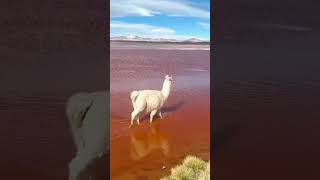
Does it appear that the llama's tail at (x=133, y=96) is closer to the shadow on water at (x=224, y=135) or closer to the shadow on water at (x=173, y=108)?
the shadow on water at (x=173, y=108)

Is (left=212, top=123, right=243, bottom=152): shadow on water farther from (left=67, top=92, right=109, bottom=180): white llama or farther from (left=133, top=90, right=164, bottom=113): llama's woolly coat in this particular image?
(left=67, top=92, right=109, bottom=180): white llama

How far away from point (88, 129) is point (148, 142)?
28cm

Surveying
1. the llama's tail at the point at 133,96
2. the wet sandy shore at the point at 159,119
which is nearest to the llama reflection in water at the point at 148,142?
the wet sandy shore at the point at 159,119

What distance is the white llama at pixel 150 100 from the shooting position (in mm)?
2033

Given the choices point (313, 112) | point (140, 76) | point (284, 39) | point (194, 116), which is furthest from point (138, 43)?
point (313, 112)

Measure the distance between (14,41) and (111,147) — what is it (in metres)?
0.62

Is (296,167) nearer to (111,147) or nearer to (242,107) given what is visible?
(242,107)

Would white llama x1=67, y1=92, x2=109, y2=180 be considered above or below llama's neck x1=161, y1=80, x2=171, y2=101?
below

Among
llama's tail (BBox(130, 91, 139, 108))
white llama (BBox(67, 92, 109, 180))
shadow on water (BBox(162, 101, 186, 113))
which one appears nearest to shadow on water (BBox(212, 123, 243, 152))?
shadow on water (BBox(162, 101, 186, 113))

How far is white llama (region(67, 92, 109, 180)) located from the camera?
6.41ft

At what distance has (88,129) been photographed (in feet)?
6.49

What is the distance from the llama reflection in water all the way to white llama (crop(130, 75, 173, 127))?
48mm

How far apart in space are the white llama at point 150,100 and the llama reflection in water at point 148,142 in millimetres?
48

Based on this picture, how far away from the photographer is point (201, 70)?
209cm
